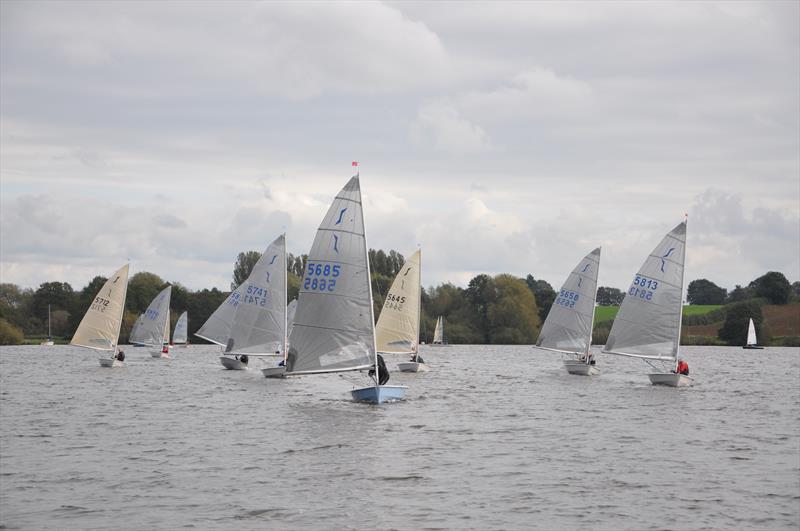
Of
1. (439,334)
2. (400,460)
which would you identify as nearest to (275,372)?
(400,460)

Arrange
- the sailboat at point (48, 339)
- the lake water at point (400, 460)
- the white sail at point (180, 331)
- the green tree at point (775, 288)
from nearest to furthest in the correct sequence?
the lake water at point (400, 460)
the white sail at point (180, 331)
the sailboat at point (48, 339)
the green tree at point (775, 288)

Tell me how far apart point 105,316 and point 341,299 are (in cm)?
3188

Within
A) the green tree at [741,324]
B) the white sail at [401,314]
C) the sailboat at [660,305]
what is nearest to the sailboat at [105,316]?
the white sail at [401,314]

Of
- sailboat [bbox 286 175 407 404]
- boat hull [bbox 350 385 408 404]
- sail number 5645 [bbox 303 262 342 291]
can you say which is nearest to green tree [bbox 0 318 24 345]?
sailboat [bbox 286 175 407 404]

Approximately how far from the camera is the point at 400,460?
24.1 m

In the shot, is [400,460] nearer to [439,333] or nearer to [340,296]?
[340,296]

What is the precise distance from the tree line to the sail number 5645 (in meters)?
82.6

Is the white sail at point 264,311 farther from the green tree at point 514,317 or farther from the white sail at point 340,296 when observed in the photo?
the green tree at point 514,317

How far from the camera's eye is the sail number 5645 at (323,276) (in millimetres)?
34969

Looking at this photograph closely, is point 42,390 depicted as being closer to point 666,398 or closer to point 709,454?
point 666,398

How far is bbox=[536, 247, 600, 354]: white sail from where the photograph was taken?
58.7 m

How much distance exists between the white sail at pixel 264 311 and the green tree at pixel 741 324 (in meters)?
87.4

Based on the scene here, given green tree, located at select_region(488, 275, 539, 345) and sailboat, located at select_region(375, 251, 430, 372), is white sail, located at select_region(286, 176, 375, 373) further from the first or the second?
green tree, located at select_region(488, 275, 539, 345)

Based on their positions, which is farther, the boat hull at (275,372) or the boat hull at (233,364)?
the boat hull at (233,364)
